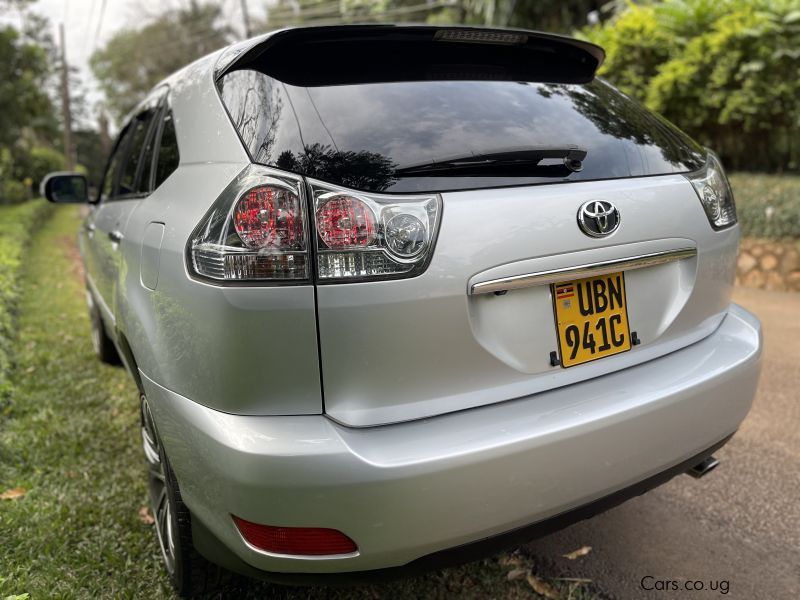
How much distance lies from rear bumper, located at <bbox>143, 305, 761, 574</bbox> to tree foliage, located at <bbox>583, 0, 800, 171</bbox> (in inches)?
220

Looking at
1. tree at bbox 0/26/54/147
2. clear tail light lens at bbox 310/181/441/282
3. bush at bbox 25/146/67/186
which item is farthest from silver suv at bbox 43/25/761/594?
bush at bbox 25/146/67/186

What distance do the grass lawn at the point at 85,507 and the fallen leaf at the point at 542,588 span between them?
23mm

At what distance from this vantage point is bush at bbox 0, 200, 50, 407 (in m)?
3.99

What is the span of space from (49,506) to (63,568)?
45cm

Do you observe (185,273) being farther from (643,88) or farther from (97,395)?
(643,88)

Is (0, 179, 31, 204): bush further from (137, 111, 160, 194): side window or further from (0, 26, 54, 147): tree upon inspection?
(137, 111, 160, 194): side window

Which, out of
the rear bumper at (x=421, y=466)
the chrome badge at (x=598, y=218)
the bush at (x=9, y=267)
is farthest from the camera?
the bush at (x=9, y=267)

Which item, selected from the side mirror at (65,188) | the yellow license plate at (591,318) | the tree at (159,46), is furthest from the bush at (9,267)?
the tree at (159,46)

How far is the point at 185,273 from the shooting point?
150cm

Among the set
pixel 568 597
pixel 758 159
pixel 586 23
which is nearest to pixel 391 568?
pixel 568 597

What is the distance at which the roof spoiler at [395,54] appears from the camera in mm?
1660

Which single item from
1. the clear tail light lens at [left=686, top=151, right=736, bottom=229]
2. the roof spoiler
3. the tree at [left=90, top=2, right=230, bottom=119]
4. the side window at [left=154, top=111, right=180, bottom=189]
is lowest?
the clear tail light lens at [left=686, top=151, right=736, bottom=229]

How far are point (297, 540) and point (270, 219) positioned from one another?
70 centimetres

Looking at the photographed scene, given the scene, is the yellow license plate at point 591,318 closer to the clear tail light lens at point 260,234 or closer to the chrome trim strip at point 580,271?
the chrome trim strip at point 580,271
